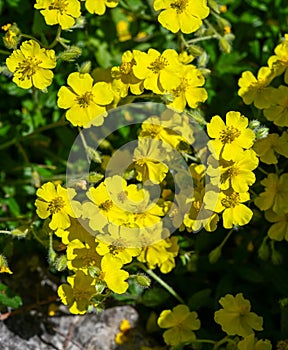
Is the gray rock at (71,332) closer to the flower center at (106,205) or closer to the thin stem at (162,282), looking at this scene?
the thin stem at (162,282)

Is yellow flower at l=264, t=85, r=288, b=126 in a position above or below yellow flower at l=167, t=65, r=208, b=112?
below

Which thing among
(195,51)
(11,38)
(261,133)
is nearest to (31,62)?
(11,38)

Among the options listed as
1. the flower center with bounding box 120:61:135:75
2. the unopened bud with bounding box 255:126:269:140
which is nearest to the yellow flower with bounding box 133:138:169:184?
the flower center with bounding box 120:61:135:75

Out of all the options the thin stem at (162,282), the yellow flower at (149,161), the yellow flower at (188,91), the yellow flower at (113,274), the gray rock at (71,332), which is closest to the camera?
the yellow flower at (113,274)

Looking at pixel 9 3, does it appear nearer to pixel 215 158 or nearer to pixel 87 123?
pixel 87 123

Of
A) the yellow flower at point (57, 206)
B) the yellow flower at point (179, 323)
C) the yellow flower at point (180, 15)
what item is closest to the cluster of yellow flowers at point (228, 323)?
the yellow flower at point (179, 323)

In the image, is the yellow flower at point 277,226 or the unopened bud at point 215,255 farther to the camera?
the unopened bud at point 215,255

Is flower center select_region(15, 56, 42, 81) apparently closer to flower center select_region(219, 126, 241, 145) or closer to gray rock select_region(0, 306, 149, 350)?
flower center select_region(219, 126, 241, 145)
